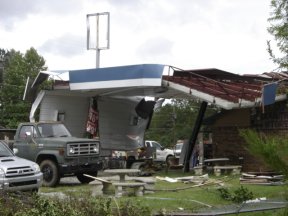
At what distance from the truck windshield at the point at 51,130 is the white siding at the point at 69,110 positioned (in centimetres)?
510

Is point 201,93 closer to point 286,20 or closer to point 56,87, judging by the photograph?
point 56,87

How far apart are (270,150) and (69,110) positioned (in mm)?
20041

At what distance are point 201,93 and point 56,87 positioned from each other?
6486mm

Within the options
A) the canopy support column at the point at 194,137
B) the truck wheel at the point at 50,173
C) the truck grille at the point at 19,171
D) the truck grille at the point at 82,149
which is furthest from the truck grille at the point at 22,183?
the canopy support column at the point at 194,137

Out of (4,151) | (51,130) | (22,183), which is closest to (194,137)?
(51,130)

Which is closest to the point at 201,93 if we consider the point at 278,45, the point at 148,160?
the point at 148,160

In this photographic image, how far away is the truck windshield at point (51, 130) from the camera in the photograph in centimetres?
1830

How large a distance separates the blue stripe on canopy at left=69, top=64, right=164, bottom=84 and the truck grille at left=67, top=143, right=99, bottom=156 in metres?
3.91

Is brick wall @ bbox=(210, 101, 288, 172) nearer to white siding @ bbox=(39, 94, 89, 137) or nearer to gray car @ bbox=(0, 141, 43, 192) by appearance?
white siding @ bbox=(39, 94, 89, 137)

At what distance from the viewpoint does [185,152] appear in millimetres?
24656

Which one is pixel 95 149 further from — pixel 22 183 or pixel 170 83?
pixel 22 183

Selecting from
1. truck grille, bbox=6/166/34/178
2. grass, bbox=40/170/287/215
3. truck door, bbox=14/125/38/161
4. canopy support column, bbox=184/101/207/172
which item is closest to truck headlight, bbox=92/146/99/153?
truck door, bbox=14/125/38/161

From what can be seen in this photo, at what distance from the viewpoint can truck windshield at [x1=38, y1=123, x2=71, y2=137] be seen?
18303 mm

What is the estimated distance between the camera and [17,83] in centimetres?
6016
